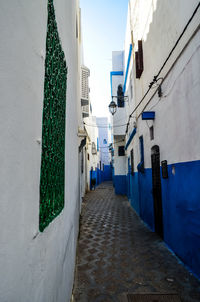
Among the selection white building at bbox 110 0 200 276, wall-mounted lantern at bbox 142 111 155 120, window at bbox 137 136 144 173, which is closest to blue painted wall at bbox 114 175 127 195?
window at bbox 137 136 144 173

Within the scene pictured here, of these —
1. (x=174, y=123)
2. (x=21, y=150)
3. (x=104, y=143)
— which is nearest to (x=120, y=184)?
(x=174, y=123)

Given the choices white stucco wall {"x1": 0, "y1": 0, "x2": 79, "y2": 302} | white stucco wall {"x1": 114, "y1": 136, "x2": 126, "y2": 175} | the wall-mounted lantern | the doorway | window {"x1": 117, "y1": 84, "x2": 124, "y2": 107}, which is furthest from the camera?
white stucco wall {"x1": 114, "y1": 136, "x2": 126, "y2": 175}

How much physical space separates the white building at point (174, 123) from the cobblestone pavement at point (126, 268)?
0.34 m

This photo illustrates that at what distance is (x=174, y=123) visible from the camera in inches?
160

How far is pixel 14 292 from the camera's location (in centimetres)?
73

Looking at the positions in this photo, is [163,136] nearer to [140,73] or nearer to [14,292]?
[140,73]

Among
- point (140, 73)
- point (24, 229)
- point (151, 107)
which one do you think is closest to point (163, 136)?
point (151, 107)

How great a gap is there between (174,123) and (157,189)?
7.50ft

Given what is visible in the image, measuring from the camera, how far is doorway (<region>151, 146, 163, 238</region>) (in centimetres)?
533

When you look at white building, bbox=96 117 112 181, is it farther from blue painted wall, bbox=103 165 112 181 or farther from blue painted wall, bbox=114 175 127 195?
blue painted wall, bbox=114 175 127 195

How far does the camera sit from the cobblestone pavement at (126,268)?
2.99 meters

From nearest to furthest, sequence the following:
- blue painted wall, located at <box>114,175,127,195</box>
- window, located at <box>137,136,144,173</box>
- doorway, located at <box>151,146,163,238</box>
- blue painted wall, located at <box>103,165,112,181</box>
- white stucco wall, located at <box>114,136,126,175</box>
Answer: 1. doorway, located at <box>151,146,163,238</box>
2. window, located at <box>137,136,144,173</box>
3. white stucco wall, located at <box>114,136,126,175</box>
4. blue painted wall, located at <box>114,175,127,195</box>
5. blue painted wall, located at <box>103,165,112,181</box>

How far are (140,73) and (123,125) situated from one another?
5.53 metres

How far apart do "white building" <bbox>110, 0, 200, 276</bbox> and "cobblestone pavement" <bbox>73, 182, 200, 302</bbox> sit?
34cm
